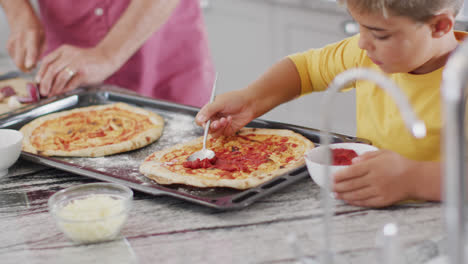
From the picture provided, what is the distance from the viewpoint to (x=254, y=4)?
3.96 meters

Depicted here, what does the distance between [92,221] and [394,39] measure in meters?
0.83

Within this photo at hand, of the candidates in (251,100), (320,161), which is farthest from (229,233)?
(251,100)

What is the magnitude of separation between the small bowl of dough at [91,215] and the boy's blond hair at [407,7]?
2.36 feet

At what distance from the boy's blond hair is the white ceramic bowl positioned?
1020mm

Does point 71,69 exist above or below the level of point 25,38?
below

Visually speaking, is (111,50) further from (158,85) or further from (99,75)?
(158,85)

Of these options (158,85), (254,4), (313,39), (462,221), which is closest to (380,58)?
(462,221)

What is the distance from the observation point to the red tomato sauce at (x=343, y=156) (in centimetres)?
137

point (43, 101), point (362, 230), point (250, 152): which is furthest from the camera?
point (43, 101)

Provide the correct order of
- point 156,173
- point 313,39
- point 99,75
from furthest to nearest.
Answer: point 313,39, point 99,75, point 156,173

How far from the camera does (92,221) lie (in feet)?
3.89

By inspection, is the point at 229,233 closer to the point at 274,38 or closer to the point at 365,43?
the point at 365,43

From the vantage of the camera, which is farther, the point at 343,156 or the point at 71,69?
the point at 71,69

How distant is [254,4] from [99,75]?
1862 mm
